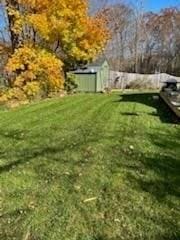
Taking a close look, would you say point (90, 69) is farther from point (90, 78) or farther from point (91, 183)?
point (91, 183)

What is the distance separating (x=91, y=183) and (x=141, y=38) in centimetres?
3516

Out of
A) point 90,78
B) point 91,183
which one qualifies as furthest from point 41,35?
point 91,183

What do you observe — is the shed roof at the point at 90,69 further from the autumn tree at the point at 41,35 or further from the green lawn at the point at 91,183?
the green lawn at the point at 91,183

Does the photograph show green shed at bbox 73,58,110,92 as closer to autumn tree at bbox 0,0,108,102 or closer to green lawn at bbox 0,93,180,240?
autumn tree at bbox 0,0,108,102

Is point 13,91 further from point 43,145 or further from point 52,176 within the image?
point 52,176

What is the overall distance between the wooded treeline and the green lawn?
96.9 ft

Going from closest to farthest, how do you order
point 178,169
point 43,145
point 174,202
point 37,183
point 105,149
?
point 174,202, point 37,183, point 178,169, point 105,149, point 43,145

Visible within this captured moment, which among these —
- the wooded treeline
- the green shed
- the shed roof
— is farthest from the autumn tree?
the wooded treeline

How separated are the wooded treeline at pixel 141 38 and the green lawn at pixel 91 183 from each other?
2954cm

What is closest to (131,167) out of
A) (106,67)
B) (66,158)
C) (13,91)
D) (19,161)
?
(66,158)

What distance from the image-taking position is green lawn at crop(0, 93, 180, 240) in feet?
11.9

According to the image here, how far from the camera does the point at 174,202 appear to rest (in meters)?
4.14

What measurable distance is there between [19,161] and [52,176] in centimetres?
100

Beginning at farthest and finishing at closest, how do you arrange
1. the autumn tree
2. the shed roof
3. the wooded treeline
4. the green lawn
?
1. the wooded treeline
2. the shed roof
3. the autumn tree
4. the green lawn
